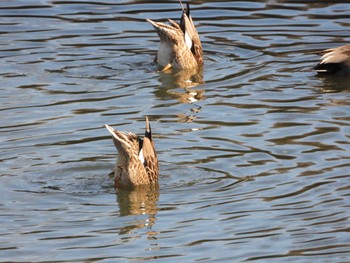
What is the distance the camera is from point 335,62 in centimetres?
1599

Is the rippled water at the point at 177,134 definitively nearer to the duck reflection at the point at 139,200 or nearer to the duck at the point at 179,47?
the duck reflection at the point at 139,200

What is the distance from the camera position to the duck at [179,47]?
53.5 ft

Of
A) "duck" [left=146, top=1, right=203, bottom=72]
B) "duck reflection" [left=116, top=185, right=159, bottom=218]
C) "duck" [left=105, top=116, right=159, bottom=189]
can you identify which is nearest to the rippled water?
"duck reflection" [left=116, top=185, right=159, bottom=218]

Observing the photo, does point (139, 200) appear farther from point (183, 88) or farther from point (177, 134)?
point (183, 88)

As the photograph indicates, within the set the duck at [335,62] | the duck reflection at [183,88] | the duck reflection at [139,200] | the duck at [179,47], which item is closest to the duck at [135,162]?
the duck reflection at [139,200]

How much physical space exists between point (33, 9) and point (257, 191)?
8867 mm

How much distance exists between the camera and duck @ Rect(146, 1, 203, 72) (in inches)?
642

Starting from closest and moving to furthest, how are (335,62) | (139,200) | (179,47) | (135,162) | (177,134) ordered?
(139,200) → (135,162) → (177,134) → (335,62) → (179,47)

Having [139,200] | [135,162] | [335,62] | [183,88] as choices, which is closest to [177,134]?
[135,162]

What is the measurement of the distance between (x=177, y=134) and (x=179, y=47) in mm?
3604

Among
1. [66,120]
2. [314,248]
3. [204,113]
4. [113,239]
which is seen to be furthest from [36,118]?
[314,248]

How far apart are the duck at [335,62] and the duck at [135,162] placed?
483 cm

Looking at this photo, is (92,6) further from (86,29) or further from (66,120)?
(66,120)

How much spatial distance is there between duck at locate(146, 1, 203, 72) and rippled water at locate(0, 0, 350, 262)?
246 millimetres
